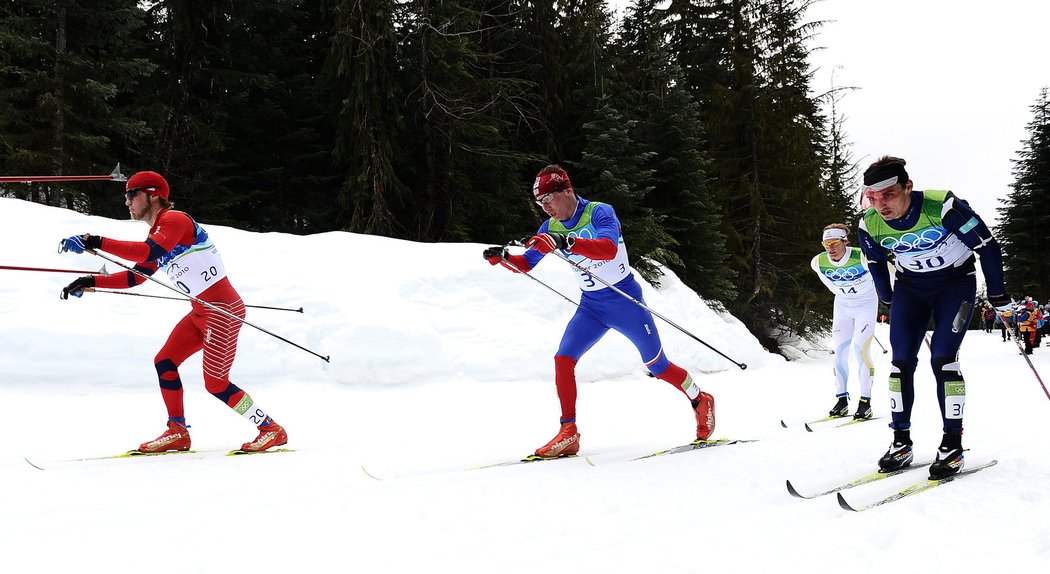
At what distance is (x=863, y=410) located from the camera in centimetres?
614

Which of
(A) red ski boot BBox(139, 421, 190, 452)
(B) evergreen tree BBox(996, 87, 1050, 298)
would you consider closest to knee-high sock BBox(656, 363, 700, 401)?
(A) red ski boot BBox(139, 421, 190, 452)

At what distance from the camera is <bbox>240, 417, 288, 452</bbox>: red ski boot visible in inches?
184

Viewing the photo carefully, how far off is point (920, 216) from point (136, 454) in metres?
5.37

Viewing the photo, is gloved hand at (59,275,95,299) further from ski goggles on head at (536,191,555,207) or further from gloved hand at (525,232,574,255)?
ski goggles on head at (536,191,555,207)

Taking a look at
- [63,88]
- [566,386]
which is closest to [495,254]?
[566,386]

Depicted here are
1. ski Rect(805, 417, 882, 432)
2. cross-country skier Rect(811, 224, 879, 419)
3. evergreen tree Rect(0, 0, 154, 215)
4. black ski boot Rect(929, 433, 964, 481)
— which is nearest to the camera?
black ski boot Rect(929, 433, 964, 481)

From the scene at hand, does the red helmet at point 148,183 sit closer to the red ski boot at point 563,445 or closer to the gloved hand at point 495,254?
the gloved hand at point 495,254

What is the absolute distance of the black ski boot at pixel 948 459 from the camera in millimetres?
3424

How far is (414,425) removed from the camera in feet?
19.8

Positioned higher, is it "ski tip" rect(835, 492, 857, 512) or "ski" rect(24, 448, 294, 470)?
"ski tip" rect(835, 492, 857, 512)

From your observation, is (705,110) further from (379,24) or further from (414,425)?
(414,425)

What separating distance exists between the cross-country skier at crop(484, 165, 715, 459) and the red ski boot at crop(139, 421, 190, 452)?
8.69ft

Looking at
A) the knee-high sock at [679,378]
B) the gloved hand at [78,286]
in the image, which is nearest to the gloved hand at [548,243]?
the knee-high sock at [679,378]

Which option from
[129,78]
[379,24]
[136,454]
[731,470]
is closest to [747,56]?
[379,24]
